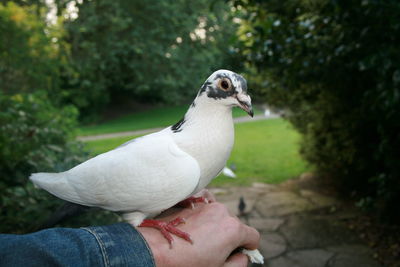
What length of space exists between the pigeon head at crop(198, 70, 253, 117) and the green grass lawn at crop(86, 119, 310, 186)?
12.0 ft

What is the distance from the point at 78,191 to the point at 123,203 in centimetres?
19

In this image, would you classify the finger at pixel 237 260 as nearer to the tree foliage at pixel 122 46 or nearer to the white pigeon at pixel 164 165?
the white pigeon at pixel 164 165

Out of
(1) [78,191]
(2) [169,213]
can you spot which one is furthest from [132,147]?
(2) [169,213]

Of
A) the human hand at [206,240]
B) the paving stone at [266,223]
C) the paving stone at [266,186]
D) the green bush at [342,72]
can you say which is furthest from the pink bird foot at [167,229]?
the paving stone at [266,186]

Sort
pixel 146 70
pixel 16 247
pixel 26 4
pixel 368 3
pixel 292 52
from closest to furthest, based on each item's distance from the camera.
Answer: pixel 16 247 < pixel 368 3 < pixel 292 52 < pixel 26 4 < pixel 146 70

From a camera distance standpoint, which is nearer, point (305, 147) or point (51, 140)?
point (51, 140)

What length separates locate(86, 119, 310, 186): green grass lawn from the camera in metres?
5.99

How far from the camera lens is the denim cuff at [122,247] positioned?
1052 millimetres

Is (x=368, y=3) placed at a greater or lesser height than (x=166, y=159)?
greater

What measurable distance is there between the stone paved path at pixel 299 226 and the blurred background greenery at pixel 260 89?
477 millimetres

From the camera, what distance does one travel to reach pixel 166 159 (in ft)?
A: 3.79

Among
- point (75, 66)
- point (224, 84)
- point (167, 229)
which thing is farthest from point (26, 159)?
point (75, 66)

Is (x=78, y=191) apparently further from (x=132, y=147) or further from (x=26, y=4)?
(x=26, y=4)

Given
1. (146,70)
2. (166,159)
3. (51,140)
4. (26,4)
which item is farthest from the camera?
(146,70)
